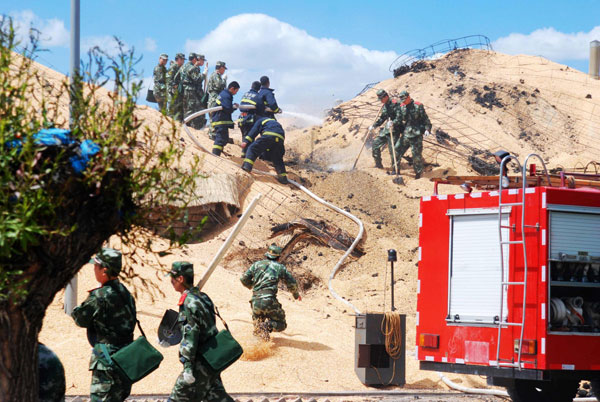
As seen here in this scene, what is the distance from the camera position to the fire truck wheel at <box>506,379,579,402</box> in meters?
8.76

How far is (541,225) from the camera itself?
25.8 feet

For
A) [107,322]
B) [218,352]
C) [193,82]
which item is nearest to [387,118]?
[193,82]

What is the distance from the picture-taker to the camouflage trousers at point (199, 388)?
6328mm

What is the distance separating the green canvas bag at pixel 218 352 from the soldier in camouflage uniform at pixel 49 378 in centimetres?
189

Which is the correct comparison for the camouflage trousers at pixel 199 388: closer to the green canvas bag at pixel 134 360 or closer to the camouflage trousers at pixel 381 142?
the green canvas bag at pixel 134 360

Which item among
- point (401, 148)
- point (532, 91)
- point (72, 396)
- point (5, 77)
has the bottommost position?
point (72, 396)

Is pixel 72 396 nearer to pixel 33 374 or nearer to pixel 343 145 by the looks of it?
pixel 33 374

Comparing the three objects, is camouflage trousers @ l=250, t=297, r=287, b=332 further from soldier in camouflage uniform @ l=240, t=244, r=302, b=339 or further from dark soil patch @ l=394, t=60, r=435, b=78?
dark soil patch @ l=394, t=60, r=435, b=78

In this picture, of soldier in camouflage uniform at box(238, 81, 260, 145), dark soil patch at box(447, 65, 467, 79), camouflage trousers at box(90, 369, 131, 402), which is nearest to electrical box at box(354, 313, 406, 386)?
camouflage trousers at box(90, 369, 131, 402)

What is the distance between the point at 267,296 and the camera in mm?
11992

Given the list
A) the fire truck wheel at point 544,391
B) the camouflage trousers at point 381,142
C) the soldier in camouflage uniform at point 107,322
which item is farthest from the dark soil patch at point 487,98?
the soldier in camouflage uniform at point 107,322

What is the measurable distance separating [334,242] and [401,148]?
5.91 m

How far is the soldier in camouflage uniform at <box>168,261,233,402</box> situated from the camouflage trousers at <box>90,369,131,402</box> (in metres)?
0.50

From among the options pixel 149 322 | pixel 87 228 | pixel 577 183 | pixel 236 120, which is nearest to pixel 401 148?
pixel 236 120
